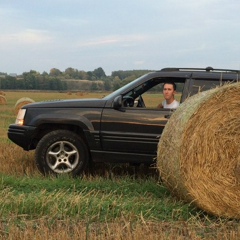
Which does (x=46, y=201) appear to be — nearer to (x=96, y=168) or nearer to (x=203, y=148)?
(x=203, y=148)

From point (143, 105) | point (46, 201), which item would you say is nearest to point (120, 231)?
point (46, 201)

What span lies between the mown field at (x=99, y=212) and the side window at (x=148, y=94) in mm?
1151

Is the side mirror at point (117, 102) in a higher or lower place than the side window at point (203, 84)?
lower

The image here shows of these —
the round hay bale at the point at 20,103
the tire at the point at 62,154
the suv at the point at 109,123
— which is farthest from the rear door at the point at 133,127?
the round hay bale at the point at 20,103

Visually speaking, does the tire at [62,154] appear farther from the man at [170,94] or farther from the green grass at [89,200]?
the man at [170,94]

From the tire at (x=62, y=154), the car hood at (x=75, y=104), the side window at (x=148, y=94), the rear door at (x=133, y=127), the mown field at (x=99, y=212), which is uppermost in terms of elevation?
the side window at (x=148, y=94)

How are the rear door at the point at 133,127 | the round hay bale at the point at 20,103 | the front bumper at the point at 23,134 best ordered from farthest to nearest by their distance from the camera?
the round hay bale at the point at 20,103
the front bumper at the point at 23,134
the rear door at the point at 133,127

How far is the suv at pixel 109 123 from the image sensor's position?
653cm

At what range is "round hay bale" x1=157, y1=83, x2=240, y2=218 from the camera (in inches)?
195

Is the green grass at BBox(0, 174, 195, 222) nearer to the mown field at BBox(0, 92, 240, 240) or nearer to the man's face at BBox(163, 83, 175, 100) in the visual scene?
the mown field at BBox(0, 92, 240, 240)

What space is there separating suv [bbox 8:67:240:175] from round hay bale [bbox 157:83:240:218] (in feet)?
4.32

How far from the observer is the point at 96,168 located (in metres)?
7.55

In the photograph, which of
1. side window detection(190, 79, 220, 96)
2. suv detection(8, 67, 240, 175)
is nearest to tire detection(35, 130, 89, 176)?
suv detection(8, 67, 240, 175)

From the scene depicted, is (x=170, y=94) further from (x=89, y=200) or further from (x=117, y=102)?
(x=89, y=200)
